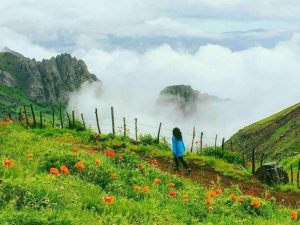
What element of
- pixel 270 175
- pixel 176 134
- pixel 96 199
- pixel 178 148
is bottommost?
pixel 270 175

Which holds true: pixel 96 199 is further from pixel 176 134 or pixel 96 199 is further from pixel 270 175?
pixel 270 175

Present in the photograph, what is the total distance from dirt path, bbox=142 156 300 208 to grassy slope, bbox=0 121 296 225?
26.1 ft

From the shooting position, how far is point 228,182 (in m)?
27.0

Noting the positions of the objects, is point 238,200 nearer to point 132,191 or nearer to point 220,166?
point 132,191

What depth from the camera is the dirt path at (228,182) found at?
23.3m

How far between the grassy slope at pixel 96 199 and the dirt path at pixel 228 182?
313 inches

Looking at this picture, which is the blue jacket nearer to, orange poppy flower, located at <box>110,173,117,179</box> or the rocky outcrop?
the rocky outcrop

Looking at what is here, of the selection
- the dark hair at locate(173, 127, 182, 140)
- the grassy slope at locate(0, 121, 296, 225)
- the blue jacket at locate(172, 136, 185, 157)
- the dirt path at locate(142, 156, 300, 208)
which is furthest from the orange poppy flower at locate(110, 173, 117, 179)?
the blue jacket at locate(172, 136, 185, 157)

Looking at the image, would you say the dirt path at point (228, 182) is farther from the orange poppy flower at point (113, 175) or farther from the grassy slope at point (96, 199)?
the orange poppy flower at point (113, 175)

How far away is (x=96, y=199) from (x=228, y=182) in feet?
55.6

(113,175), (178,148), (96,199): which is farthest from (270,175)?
(96,199)

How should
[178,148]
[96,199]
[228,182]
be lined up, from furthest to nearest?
1. [228,182]
2. [178,148]
3. [96,199]

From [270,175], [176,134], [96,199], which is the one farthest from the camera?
[270,175]

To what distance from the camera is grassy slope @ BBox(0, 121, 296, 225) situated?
9648mm
